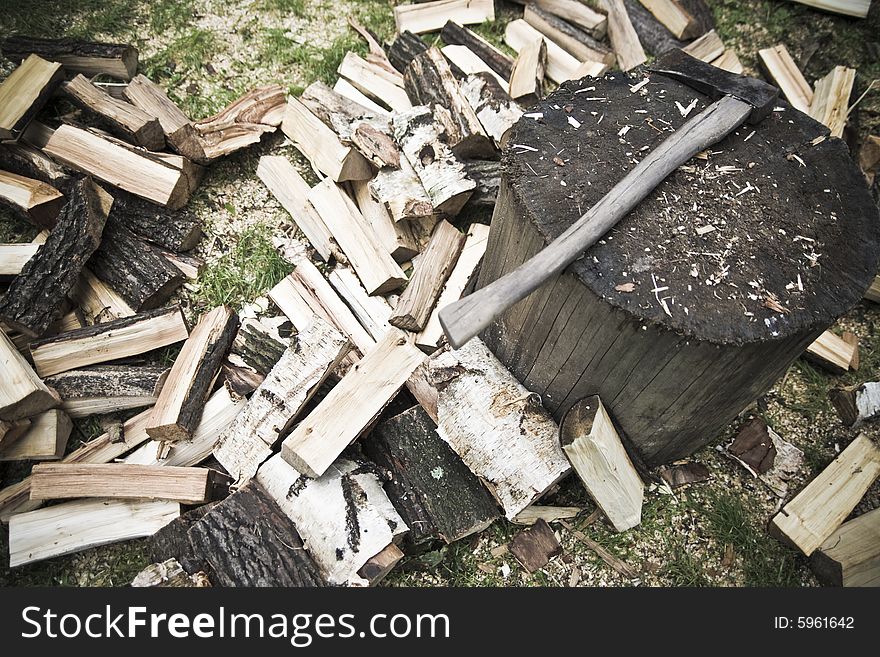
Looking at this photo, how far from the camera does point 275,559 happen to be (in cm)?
244

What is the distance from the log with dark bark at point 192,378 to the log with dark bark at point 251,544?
493 millimetres

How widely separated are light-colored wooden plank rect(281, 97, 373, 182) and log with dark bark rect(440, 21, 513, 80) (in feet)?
3.89

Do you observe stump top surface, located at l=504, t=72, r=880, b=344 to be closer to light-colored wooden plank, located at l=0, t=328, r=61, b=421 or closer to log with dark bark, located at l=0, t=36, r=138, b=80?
light-colored wooden plank, located at l=0, t=328, r=61, b=421

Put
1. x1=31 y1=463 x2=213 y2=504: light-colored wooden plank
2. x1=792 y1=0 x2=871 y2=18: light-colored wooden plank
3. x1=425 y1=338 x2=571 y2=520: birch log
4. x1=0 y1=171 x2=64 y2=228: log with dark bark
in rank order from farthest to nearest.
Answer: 1. x1=792 y1=0 x2=871 y2=18: light-colored wooden plank
2. x1=0 y1=171 x2=64 y2=228: log with dark bark
3. x1=31 y1=463 x2=213 y2=504: light-colored wooden plank
4. x1=425 y1=338 x2=571 y2=520: birch log

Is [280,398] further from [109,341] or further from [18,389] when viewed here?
[18,389]

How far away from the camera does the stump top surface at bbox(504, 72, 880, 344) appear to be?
6.98 feet

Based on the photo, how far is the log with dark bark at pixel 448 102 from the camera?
3.22m

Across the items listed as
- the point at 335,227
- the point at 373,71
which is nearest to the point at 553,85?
the point at 373,71

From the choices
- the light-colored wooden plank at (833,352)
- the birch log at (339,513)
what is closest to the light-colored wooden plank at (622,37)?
the light-colored wooden plank at (833,352)

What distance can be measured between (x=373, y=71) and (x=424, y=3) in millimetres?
861

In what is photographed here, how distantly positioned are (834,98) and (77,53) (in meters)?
4.54

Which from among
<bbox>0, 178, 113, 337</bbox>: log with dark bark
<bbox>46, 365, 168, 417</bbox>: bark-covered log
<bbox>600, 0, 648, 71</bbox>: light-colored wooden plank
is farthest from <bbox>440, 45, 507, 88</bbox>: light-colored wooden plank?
<bbox>46, 365, 168, 417</bbox>: bark-covered log

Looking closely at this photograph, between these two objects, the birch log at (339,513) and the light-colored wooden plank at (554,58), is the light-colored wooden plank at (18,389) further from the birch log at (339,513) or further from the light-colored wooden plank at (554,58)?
the light-colored wooden plank at (554,58)

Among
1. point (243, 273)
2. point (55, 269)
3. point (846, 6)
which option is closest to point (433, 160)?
A: point (243, 273)
